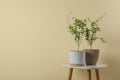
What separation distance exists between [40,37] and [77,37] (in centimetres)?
44

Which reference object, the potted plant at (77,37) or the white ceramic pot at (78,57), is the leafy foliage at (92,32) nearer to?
the potted plant at (77,37)

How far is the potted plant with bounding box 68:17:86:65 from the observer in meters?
2.09

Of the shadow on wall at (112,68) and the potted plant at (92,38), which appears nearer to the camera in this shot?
the potted plant at (92,38)

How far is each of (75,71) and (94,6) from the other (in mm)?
672

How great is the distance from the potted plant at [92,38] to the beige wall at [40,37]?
7cm

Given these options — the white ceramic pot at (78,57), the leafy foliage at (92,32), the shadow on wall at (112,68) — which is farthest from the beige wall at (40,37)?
the white ceramic pot at (78,57)

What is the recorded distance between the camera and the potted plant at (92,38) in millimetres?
2135

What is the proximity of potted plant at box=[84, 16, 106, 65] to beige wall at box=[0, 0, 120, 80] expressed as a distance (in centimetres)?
7

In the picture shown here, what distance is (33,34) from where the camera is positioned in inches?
96.7

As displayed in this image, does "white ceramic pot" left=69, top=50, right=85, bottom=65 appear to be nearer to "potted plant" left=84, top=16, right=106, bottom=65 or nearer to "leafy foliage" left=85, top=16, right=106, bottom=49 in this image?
"potted plant" left=84, top=16, right=106, bottom=65

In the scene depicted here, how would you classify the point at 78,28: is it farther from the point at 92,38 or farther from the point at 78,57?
the point at 78,57

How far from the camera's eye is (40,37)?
2.45m

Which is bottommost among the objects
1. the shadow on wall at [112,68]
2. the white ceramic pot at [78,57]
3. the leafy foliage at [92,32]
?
the shadow on wall at [112,68]

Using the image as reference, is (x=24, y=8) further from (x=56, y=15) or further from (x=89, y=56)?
(x=89, y=56)
